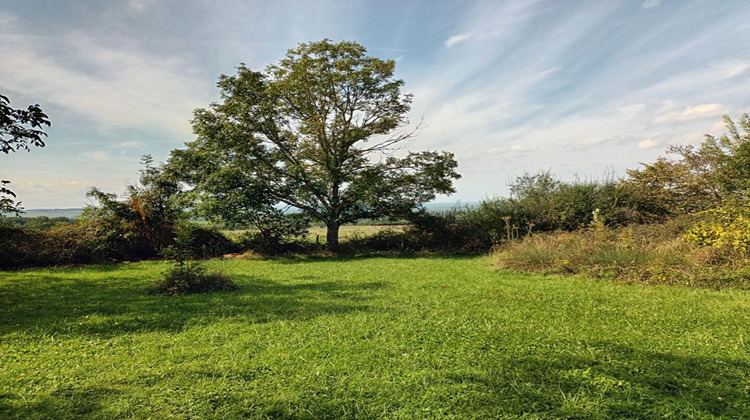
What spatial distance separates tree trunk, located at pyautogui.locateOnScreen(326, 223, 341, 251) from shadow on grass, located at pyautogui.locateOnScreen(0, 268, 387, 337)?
293 inches

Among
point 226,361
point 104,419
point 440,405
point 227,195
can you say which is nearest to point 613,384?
point 440,405

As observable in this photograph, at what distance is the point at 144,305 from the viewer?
624 cm

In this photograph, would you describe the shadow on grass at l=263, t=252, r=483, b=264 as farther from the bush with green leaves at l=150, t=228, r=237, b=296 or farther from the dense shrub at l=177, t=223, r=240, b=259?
the bush with green leaves at l=150, t=228, r=237, b=296

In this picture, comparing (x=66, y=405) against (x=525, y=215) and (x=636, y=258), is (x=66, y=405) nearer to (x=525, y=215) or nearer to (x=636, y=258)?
(x=636, y=258)

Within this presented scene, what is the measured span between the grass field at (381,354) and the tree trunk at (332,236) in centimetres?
905

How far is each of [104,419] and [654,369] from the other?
4.83m

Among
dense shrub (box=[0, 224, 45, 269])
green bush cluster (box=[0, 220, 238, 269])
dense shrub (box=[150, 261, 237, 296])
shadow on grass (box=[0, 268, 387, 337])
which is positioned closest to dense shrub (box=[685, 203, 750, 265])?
shadow on grass (box=[0, 268, 387, 337])

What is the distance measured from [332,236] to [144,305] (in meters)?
10.3

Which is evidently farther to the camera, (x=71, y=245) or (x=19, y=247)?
(x=71, y=245)

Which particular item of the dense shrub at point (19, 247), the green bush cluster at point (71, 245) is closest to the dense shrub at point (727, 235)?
the green bush cluster at point (71, 245)

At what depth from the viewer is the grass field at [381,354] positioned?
9.31 ft

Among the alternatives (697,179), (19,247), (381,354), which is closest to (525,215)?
(697,179)

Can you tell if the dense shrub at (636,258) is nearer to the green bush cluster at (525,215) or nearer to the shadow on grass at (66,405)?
Answer: the green bush cluster at (525,215)

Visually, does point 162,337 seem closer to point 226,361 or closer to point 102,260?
point 226,361
